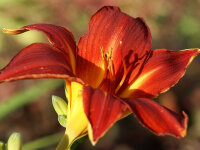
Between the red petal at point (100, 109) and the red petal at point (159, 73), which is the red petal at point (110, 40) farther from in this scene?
the red petal at point (100, 109)

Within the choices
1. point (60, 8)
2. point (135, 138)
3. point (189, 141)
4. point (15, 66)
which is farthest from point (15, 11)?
point (15, 66)

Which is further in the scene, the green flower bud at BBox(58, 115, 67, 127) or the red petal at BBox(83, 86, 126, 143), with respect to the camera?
the green flower bud at BBox(58, 115, 67, 127)

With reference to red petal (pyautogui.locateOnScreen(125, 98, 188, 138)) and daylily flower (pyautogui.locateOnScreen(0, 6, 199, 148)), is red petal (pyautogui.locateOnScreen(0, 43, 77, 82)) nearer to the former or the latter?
daylily flower (pyautogui.locateOnScreen(0, 6, 199, 148))

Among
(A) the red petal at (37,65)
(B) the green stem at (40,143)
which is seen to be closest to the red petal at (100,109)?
(A) the red petal at (37,65)

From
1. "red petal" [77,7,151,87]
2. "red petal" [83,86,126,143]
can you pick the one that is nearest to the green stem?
"red petal" [77,7,151,87]

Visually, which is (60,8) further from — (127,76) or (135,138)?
(127,76)
